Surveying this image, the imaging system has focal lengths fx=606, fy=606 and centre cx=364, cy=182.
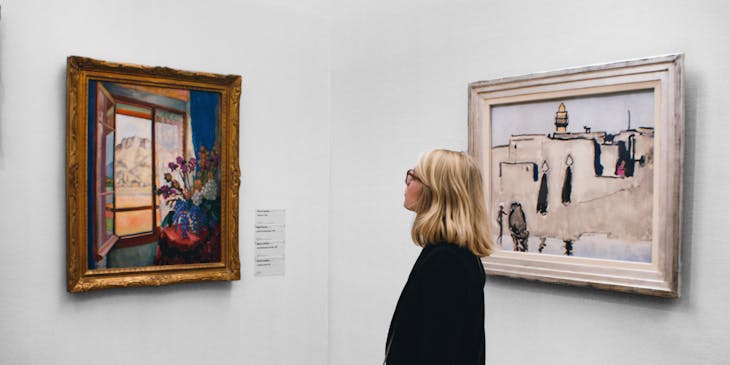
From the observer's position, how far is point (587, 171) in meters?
2.28

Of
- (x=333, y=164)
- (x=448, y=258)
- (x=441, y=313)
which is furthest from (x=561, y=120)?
(x=333, y=164)

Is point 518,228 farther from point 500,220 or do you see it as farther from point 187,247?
point 187,247

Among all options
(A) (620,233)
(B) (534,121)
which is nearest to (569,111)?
(B) (534,121)

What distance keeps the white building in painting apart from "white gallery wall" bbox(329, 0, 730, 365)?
0.16 m

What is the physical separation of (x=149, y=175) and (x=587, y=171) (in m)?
1.95

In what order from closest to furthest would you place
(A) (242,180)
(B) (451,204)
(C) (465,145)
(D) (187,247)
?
(B) (451,204)
(C) (465,145)
(D) (187,247)
(A) (242,180)

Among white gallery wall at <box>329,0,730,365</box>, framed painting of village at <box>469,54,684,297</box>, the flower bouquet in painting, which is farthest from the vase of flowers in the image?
framed painting of village at <box>469,54,684,297</box>

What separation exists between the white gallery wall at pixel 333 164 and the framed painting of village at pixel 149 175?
0.29ft

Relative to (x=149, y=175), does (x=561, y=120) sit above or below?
above

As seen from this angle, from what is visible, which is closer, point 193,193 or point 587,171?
point 587,171

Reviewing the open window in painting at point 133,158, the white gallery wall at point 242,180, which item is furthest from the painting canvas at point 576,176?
the open window in painting at point 133,158

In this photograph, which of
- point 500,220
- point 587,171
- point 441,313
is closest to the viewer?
point 441,313

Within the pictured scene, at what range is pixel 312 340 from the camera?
3.44 metres

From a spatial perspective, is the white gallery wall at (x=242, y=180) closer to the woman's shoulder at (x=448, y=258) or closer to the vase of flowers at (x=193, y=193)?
the vase of flowers at (x=193, y=193)
